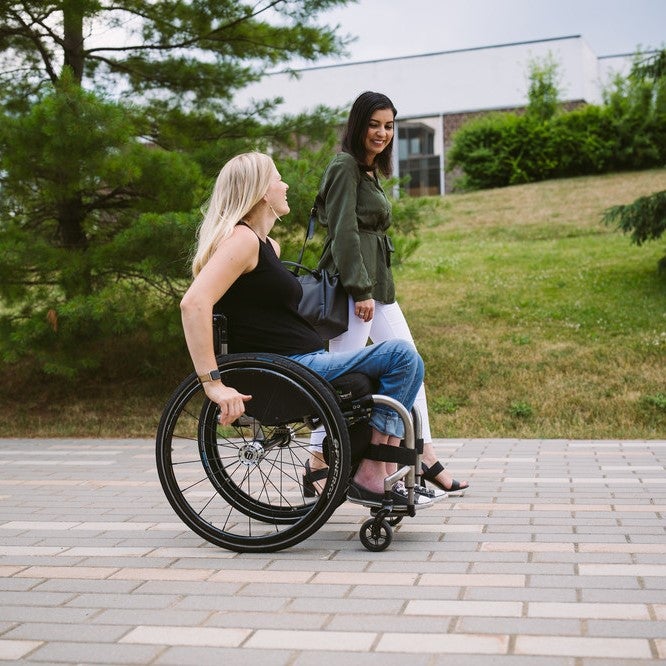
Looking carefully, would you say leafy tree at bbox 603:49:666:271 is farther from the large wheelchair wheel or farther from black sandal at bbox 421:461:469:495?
the large wheelchair wheel

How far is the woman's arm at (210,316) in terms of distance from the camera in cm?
374

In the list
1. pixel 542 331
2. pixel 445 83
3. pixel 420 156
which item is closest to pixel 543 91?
pixel 445 83

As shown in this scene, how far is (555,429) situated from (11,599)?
4.89 meters

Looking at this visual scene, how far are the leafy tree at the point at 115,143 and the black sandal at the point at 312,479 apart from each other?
3643mm

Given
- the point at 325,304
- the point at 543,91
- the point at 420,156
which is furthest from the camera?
the point at 420,156

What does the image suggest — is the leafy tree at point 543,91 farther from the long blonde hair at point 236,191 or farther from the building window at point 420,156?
the long blonde hair at point 236,191

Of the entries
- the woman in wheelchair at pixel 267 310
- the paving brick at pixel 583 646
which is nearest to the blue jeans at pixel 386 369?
the woman in wheelchair at pixel 267 310

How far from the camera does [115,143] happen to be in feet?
25.5

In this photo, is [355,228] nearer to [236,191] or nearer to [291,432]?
[236,191]

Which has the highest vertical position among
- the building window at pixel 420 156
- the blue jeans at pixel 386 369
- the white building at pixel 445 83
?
the white building at pixel 445 83

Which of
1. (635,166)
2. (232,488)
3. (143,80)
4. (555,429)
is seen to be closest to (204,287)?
(232,488)

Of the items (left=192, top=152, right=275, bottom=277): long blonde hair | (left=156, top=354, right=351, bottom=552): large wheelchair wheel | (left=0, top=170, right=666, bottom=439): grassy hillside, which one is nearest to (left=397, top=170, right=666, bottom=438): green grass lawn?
(left=0, top=170, right=666, bottom=439): grassy hillside

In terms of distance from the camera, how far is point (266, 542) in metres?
3.89

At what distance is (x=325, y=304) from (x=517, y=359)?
5.19 metres
